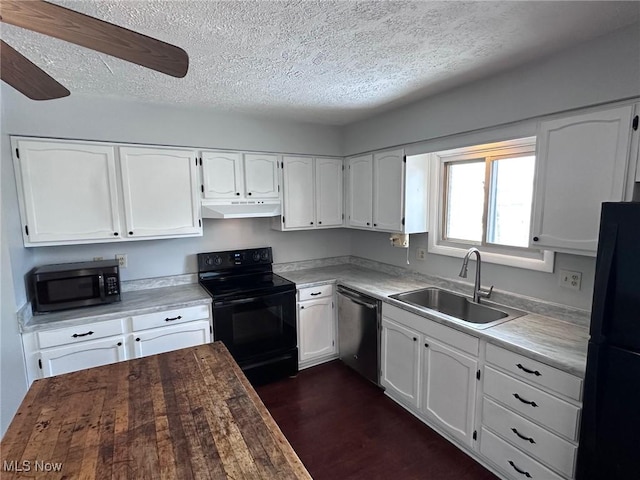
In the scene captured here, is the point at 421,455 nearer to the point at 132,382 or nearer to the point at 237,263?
the point at 132,382

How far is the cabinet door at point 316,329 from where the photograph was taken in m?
3.07

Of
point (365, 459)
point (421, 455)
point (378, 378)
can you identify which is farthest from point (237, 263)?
point (421, 455)

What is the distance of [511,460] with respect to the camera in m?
1.79

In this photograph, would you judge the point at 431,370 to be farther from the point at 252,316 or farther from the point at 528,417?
the point at 252,316

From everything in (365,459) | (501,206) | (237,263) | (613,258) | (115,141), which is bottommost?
(365,459)

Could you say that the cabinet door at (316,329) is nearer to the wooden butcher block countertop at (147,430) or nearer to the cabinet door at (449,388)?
the cabinet door at (449,388)

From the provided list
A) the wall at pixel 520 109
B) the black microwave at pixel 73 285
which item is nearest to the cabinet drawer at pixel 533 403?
the wall at pixel 520 109

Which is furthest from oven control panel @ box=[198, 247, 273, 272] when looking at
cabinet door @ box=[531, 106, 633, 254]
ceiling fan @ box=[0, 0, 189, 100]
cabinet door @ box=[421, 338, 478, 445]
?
cabinet door @ box=[531, 106, 633, 254]

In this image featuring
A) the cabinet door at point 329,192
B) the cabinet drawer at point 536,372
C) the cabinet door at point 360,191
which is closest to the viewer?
the cabinet drawer at point 536,372

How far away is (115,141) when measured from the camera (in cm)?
249

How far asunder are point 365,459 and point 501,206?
80.6 inches

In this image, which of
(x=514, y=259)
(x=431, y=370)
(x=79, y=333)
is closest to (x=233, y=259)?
(x=79, y=333)

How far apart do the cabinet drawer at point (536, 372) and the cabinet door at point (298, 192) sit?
2.03m

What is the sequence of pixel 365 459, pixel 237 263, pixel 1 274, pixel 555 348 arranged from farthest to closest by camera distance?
pixel 237 263, pixel 365 459, pixel 1 274, pixel 555 348
